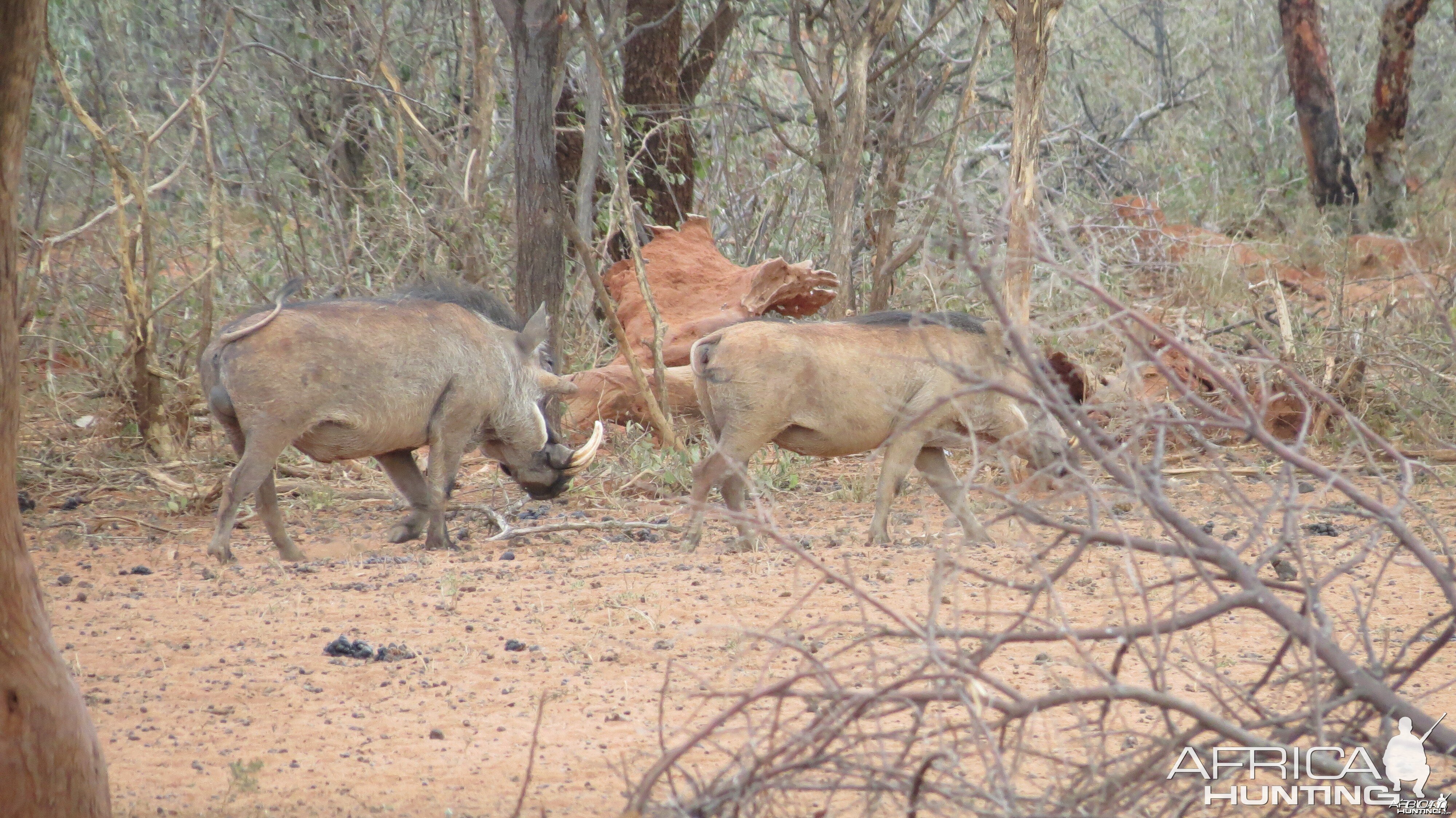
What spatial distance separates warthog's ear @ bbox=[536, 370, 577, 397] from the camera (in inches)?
289

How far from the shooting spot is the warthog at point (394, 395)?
611 cm

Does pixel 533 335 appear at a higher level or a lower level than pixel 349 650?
higher

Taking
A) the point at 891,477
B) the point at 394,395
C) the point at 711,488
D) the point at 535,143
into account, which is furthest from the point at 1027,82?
the point at 394,395

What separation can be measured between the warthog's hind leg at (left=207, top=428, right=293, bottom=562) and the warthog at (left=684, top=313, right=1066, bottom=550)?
1969 mm

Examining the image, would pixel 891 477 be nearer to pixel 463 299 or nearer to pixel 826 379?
pixel 826 379

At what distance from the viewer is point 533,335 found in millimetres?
7188

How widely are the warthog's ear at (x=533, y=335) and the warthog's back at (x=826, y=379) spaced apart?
3.59ft

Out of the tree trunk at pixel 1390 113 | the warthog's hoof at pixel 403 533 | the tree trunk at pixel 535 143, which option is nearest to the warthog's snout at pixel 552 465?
the warthog's hoof at pixel 403 533

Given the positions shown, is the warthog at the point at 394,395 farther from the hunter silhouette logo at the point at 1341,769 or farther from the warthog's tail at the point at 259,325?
the hunter silhouette logo at the point at 1341,769

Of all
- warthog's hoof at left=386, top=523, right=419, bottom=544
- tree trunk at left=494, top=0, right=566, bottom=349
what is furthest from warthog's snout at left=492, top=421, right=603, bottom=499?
tree trunk at left=494, top=0, right=566, bottom=349

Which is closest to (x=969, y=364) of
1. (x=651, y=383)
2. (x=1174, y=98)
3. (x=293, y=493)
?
(x=651, y=383)

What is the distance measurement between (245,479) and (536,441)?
1704 mm

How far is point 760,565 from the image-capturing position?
578 centimetres

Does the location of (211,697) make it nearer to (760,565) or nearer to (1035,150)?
(760,565)
